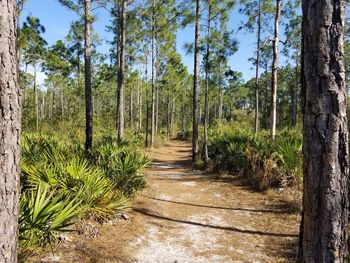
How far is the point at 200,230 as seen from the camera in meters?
6.43

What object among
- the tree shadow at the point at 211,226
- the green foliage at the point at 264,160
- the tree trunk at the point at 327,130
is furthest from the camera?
the green foliage at the point at 264,160

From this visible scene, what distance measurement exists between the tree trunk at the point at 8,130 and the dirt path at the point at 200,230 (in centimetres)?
291

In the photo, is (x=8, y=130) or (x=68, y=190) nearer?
(x=8, y=130)

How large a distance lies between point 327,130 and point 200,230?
15.2 feet

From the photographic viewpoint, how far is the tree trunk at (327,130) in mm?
2365

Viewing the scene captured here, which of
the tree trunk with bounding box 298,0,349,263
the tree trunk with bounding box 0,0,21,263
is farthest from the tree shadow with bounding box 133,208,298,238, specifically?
the tree trunk with bounding box 0,0,21,263

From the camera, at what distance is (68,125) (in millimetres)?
18672

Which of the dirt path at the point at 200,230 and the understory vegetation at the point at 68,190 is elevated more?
the understory vegetation at the point at 68,190

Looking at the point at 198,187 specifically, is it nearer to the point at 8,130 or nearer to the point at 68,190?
the point at 68,190

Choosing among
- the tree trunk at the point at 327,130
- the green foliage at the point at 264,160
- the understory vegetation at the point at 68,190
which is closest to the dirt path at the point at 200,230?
the understory vegetation at the point at 68,190

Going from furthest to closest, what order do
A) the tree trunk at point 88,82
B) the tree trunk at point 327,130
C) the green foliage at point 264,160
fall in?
the tree trunk at point 88,82, the green foliage at point 264,160, the tree trunk at point 327,130

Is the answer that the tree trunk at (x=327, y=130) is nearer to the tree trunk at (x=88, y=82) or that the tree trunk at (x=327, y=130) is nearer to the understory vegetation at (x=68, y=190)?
the understory vegetation at (x=68, y=190)

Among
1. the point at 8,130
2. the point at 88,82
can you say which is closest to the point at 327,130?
the point at 8,130

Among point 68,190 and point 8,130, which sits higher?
point 8,130
